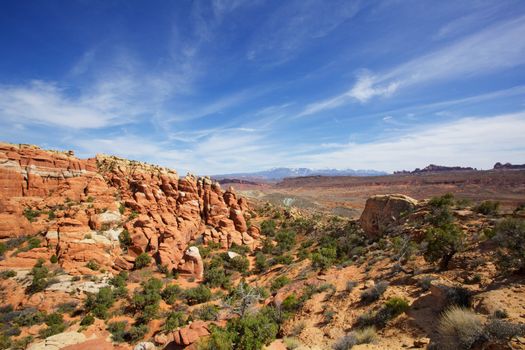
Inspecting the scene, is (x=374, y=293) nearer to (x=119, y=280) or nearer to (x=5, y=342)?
(x=119, y=280)

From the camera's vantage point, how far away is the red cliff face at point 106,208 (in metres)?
27.2

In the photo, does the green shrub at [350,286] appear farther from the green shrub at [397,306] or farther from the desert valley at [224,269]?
the green shrub at [397,306]

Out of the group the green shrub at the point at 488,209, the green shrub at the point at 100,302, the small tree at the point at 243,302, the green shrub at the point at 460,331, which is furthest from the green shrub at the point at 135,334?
the green shrub at the point at 488,209

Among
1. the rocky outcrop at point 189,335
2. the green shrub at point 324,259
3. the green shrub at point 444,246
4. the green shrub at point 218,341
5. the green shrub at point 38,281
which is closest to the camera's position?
the green shrub at point 218,341

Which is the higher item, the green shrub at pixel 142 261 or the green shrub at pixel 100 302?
the green shrub at pixel 142 261

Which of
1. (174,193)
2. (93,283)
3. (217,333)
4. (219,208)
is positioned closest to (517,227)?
(217,333)

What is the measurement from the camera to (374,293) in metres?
14.5

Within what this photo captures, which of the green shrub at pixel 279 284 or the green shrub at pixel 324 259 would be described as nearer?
the green shrub at pixel 279 284

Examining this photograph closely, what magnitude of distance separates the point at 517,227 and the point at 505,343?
881 centimetres

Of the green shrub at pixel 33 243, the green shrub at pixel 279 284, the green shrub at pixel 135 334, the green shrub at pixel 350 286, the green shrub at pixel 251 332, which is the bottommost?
the green shrub at pixel 135 334

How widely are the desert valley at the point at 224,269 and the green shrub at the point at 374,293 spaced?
64 millimetres

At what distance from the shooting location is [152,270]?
27.6m

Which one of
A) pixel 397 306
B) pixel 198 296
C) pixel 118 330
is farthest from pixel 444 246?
pixel 118 330

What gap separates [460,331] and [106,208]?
3491cm
